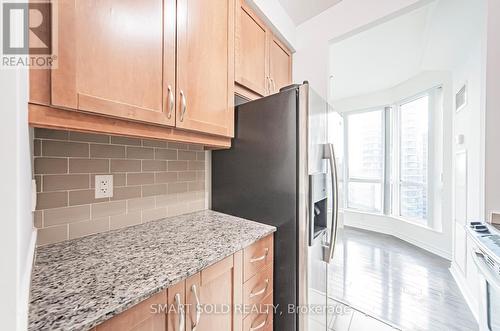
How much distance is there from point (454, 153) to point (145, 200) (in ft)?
11.8

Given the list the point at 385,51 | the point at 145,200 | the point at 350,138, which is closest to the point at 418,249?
the point at 350,138

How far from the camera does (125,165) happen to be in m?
1.19

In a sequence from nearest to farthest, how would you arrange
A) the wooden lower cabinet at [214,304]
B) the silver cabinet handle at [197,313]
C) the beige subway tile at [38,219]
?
1. the wooden lower cabinet at [214,304]
2. the silver cabinet handle at [197,313]
3. the beige subway tile at [38,219]

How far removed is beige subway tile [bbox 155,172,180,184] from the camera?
1353 mm

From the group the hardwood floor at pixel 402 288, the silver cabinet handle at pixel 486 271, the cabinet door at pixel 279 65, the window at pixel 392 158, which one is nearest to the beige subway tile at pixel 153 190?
the cabinet door at pixel 279 65

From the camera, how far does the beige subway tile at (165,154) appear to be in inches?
53.2

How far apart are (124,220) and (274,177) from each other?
87 cm

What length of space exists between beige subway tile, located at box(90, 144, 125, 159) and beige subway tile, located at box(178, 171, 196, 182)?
40 cm

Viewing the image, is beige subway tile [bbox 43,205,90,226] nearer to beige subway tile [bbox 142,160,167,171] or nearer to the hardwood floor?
beige subway tile [bbox 142,160,167,171]

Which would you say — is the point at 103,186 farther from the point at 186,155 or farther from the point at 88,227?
the point at 186,155

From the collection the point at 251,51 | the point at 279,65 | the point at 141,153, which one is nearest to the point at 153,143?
the point at 141,153

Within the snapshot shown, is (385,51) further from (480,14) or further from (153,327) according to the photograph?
(153,327)

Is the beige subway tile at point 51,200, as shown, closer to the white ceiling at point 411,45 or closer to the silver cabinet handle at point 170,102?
the silver cabinet handle at point 170,102

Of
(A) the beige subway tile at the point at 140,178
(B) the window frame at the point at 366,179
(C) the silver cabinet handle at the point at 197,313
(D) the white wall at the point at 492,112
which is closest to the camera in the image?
(C) the silver cabinet handle at the point at 197,313
